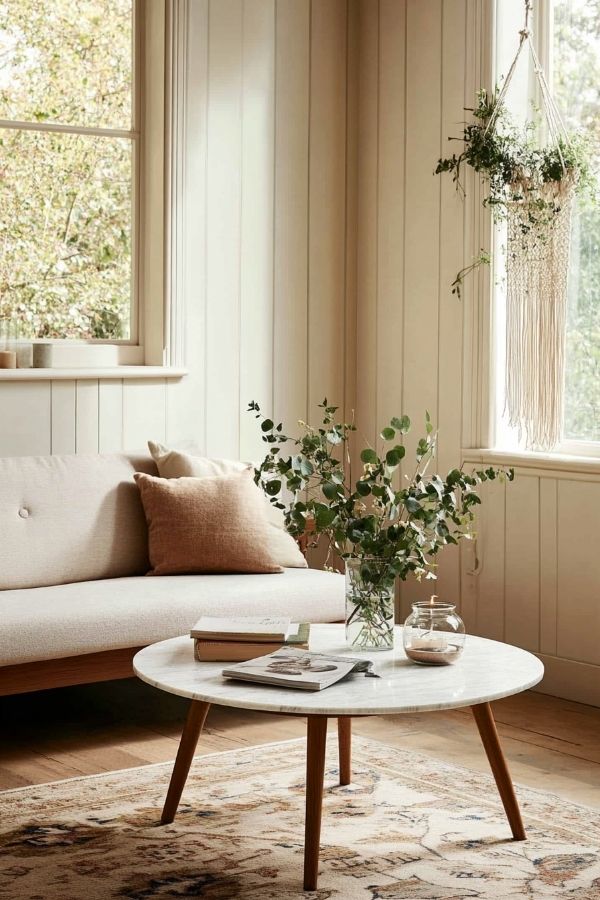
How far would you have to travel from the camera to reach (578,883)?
2.51m

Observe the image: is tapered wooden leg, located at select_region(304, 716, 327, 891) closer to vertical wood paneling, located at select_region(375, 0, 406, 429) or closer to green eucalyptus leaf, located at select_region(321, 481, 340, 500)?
green eucalyptus leaf, located at select_region(321, 481, 340, 500)

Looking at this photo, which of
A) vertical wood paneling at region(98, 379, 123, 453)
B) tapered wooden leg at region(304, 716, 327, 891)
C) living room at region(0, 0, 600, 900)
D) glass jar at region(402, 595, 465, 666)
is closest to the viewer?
tapered wooden leg at region(304, 716, 327, 891)

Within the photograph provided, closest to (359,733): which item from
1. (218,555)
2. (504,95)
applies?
(218,555)

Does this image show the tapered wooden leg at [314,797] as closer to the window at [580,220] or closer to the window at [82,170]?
the window at [580,220]

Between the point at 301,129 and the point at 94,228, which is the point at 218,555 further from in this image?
the point at 301,129

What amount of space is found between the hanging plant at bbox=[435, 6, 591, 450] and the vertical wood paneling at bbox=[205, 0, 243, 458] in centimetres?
84

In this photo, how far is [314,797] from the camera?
2447mm

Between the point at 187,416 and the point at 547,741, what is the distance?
1825 millimetres

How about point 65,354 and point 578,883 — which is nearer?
point 578,883

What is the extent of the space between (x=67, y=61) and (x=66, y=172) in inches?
15.5

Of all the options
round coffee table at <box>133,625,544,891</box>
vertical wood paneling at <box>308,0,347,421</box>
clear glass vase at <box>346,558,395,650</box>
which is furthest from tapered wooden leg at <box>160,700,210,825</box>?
vertical wood paneling at <box>308,0,347,421</box>

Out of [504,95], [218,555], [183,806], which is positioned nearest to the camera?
[183,806]

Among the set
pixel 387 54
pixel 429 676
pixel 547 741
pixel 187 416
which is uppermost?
pixel 387 54

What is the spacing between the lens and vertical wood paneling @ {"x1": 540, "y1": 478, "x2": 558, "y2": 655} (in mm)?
4223
